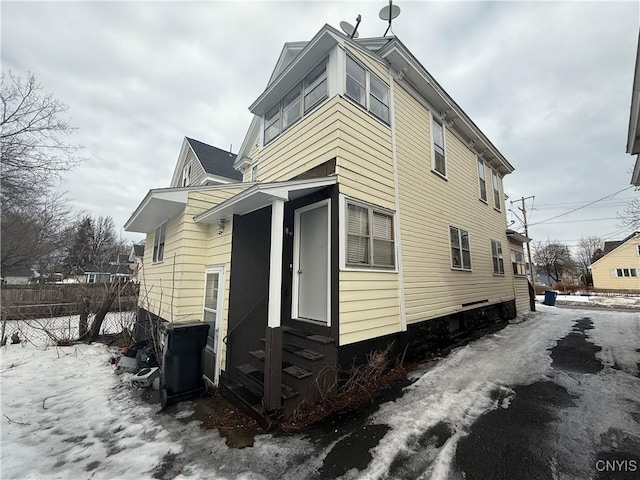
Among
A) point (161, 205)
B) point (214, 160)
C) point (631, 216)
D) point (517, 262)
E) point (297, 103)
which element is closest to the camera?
point (161, 205)

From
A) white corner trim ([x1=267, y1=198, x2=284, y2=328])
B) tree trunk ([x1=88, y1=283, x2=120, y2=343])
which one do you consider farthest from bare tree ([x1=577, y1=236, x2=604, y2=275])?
tree trunk ([x1=88, y1=283, x2=120, y2=343])

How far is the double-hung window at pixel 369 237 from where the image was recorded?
4.70 meters

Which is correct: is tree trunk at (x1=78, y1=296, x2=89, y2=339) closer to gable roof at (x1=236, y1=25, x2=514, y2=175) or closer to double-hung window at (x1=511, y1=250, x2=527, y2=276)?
gable roof at (x1=236, y1=25, x2=514, y2=175)

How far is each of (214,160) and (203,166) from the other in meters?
1.12

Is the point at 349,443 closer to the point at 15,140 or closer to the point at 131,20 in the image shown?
the point at 131,20

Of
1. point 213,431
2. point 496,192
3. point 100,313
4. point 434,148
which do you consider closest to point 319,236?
point 213,431

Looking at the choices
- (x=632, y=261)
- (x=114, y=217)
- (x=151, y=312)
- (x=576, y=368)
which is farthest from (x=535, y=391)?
(x=114, y=217)

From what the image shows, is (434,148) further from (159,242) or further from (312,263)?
(159,242)

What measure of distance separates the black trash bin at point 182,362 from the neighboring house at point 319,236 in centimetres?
45

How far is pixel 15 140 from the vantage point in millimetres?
10172

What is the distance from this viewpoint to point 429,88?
7.12 metres

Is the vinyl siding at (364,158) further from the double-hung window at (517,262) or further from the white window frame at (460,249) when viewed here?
the double-hung window at (517,262)

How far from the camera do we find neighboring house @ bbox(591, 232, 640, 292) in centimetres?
2697

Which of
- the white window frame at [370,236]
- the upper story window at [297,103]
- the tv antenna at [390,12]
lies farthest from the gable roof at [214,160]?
the white window frame at [370,236]
